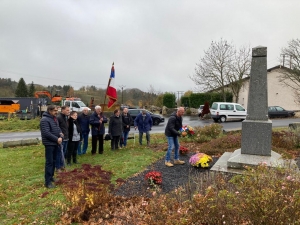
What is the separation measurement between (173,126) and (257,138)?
2102 millimetres

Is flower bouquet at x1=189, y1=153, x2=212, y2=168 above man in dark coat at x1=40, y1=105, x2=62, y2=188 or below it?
below

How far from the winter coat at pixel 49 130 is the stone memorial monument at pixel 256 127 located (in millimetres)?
3830

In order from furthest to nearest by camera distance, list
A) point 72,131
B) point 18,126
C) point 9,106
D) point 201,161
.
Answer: point 9,106
point 18,126
point 72,131
point 201,161

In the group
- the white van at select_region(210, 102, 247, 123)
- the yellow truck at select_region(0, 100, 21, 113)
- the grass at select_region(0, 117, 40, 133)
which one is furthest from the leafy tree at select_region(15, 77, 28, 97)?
the white van at select_region(210, 102, 247, 123)

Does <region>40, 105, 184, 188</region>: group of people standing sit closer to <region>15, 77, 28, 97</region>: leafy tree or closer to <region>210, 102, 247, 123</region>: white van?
<region>210, 102, 247, 123</region>: white van

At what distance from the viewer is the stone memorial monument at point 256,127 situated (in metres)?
5.77

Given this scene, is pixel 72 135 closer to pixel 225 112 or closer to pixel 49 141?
pixel 49 141

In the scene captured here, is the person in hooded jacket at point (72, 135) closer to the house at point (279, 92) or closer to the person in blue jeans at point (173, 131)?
the person in blue jeans at point (173, 131)

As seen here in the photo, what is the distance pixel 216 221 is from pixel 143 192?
2.33m

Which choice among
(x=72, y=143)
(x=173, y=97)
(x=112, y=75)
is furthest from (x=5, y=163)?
(x=173, y=97)

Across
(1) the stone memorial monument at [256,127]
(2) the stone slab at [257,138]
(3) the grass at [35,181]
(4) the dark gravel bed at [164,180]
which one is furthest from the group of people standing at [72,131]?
(2) the stone slab at [257,138]

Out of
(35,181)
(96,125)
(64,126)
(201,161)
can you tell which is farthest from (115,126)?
(201,161)

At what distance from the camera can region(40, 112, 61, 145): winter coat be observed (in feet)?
17.5

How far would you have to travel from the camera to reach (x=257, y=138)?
5871 mm
